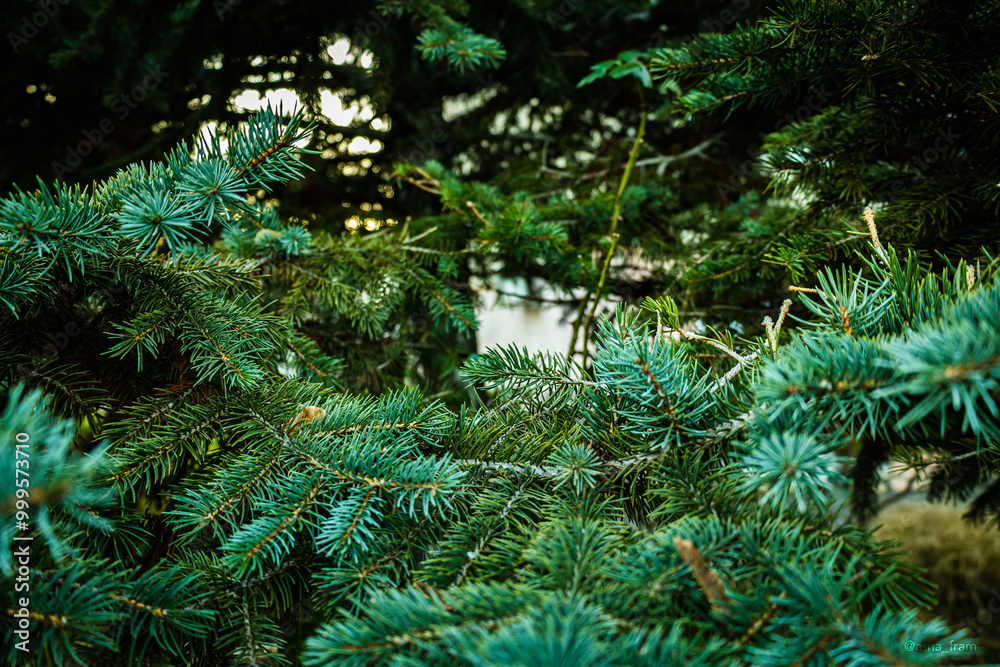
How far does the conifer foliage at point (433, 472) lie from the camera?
0.30m

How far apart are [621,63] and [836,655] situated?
1105mm

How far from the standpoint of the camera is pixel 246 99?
5.87 ft

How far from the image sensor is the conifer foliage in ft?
0.98

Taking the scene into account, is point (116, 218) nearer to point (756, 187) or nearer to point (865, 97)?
point (865, 97)

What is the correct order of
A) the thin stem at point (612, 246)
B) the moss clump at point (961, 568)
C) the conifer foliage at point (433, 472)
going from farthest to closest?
the moss clump at point (961, 568)
the thin stem at point (612, 246)
the conifer foliage at point (433, 472)

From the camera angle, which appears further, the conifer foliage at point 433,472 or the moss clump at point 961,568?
the moss clump at point 961,568

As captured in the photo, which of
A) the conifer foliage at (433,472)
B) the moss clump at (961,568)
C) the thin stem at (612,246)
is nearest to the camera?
the conifer foliage at (433,472)

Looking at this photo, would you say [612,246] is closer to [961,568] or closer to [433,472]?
[433,472]

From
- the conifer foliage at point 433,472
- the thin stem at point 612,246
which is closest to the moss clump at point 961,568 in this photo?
the thin stem at point 612,246

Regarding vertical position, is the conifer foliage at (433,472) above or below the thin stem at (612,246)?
below

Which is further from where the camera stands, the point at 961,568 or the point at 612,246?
the point at 961,568

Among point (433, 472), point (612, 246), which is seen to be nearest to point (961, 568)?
point (612, 246)

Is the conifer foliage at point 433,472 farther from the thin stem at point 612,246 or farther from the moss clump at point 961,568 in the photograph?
the moss clump at point 961,568

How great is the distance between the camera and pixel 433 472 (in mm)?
409
